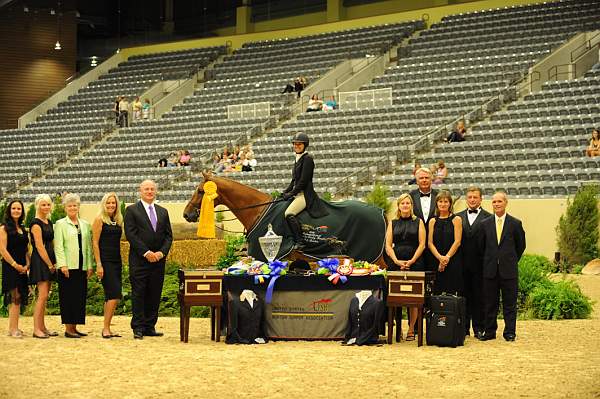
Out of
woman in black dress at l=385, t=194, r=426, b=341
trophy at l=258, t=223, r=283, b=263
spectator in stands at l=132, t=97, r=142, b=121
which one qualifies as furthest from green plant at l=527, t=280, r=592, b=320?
spectator in stands at l=132, t=97, r=142, b=121

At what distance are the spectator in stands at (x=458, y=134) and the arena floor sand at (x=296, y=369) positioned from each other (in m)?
14.7

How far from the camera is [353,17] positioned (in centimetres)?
4056

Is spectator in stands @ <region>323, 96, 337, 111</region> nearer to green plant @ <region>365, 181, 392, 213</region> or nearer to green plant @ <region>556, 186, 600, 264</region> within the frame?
green plant @ <region>365, 181, 392, 213</region>

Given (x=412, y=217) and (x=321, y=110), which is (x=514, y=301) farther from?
(x=321, y=110)

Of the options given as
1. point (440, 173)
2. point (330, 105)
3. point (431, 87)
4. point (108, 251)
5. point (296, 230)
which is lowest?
point (108, 251)

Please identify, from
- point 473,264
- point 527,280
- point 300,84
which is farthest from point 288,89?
point 473,264

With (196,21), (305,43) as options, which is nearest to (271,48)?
(305,43)

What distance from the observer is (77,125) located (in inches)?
1527

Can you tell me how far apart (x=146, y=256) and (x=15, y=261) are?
153 centimetres

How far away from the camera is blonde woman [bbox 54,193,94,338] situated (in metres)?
12.2

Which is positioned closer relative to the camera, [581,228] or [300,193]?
[300,193]

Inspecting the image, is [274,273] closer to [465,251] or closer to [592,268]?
[465,251]

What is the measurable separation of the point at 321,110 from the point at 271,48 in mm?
8519

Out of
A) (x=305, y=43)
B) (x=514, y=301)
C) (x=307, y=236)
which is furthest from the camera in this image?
(x=305, y=43)
